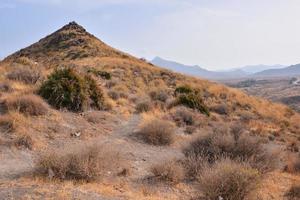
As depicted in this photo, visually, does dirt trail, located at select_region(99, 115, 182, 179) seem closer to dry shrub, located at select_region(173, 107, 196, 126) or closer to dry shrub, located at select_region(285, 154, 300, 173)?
dry shrub, located at select_region(173, 107, 196, 126)

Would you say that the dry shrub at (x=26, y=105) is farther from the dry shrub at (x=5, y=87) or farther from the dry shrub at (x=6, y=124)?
the dry shrub at (x=5, y=87)

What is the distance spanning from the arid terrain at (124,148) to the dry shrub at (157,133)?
1.5 inches

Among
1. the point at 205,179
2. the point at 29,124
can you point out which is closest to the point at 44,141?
the point at 29,124

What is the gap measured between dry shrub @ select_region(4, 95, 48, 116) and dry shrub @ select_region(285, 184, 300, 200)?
27.6 ft

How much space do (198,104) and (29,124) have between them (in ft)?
38.2

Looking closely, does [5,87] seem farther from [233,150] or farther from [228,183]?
[228,183]

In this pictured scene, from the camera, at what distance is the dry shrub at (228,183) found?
8.95 m

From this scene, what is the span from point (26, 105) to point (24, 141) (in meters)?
2.92

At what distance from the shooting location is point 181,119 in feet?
65.6

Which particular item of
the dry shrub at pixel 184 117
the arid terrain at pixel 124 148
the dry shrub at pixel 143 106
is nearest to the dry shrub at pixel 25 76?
the arid terrain at pixel 124 148

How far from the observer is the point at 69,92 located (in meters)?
17.2

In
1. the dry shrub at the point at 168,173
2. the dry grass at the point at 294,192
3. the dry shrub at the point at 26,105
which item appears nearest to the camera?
the dry shrub at the point at 168,173

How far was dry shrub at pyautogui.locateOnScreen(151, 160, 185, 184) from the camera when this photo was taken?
424 inches

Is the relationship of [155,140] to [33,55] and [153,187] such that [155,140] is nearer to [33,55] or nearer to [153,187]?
[153,187]
